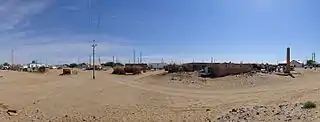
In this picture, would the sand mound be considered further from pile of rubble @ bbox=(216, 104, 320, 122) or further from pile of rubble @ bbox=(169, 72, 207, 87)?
pile of rubble @ bbox=(216, 104, 320, 122)

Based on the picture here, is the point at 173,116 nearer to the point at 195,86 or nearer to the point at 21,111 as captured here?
the point at 21,111

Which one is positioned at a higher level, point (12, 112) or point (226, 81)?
point (226, 81)

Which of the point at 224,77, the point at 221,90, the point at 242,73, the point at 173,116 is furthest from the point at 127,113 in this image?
the point at 242,73

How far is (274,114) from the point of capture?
19562 millimetres

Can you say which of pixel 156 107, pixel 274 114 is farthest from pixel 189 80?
pixel 274 114

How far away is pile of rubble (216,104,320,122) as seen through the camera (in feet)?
58.1

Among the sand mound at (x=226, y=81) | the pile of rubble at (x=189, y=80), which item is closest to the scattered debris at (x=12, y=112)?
the sand mound at (x=226, y=81)

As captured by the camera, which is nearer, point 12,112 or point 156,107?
point 12,112

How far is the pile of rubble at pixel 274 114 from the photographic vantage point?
17.7 metres

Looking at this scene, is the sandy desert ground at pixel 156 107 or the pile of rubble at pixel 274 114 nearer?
the pile of rubble at pixel 274 114

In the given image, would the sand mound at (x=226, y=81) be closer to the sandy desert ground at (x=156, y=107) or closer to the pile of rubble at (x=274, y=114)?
the sandy desert ground at (x=156, y=107)

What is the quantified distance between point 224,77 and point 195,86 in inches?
278

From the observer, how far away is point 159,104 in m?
30.8

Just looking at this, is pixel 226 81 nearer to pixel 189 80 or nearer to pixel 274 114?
pixel 189 80
